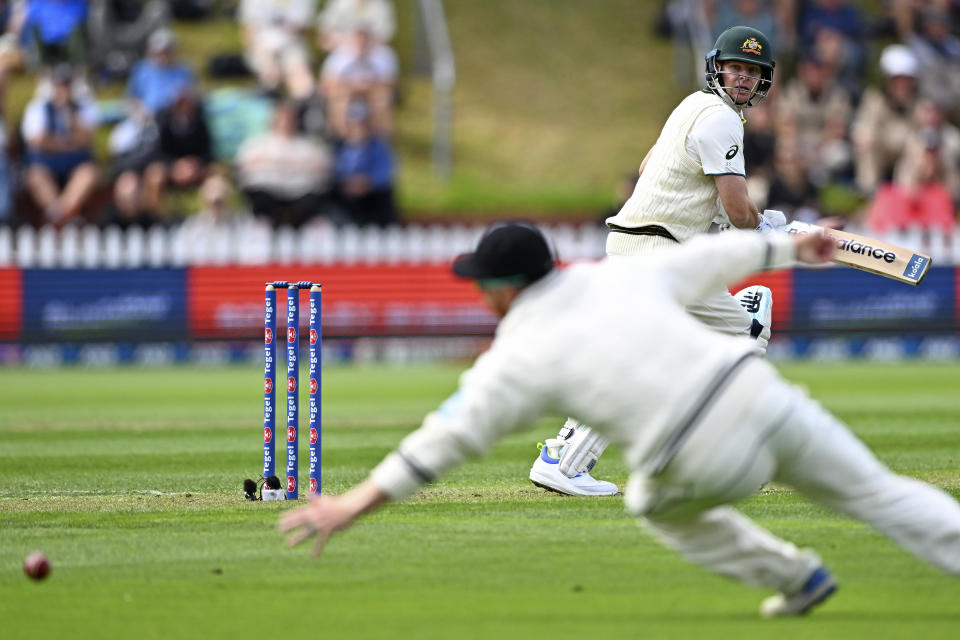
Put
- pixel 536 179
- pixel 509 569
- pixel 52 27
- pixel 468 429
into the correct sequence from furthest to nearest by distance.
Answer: pixel 536 179 < pixel 52 27 < pixel 509 569 < pixel 468 429

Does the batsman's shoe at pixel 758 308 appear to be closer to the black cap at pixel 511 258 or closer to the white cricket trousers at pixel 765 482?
the white cricket trousers at pixel 765 482

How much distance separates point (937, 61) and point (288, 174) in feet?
36.4

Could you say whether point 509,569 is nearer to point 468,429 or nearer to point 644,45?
point 468,429

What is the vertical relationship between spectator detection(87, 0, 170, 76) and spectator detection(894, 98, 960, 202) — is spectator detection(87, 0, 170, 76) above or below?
above

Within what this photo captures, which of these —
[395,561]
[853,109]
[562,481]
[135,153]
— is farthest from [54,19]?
[395,561]

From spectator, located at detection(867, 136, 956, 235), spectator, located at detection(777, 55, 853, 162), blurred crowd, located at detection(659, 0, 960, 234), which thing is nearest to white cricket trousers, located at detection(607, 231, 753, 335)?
blurred crowd, located at detection(659, 0, 960, 234)

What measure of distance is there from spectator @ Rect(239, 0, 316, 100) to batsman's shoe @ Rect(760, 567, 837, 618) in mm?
19397

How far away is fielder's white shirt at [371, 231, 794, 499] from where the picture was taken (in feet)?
16.1

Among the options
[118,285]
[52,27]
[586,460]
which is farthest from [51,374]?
[586,460]

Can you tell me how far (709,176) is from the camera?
7766 millimetres

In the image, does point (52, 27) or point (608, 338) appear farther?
point (52, 27)

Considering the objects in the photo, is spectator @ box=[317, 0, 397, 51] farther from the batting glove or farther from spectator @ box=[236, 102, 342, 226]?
the batting glove

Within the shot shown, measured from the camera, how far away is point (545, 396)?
195 inches

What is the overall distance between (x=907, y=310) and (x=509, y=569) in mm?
16590
